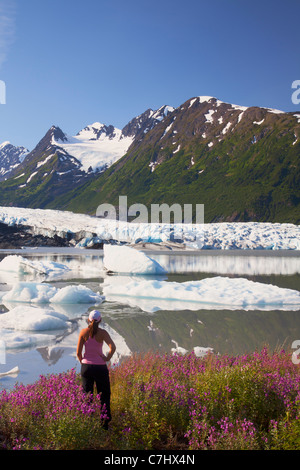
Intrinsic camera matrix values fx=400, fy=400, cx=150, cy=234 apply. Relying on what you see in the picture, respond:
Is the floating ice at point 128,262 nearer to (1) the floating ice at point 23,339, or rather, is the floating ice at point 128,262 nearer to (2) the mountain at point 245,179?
(1) the floating ice at point 23,339

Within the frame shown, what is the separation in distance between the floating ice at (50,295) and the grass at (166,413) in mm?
11841

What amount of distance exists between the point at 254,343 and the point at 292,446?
733 centimetres

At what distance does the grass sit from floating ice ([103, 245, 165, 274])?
962 inches

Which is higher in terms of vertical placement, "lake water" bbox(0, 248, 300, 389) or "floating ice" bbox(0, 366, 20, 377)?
"floating ice" bbox(0, 366, 20, 377)

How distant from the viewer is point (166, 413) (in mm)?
5727

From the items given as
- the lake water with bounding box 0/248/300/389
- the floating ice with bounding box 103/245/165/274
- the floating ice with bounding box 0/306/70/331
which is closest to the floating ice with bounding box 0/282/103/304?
the lake water with bounding box 0/248/300/389

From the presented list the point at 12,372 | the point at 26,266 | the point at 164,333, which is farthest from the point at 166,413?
the point at 26,266

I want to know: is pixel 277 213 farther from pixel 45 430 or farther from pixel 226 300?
pixel 45 430

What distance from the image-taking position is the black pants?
593 cm

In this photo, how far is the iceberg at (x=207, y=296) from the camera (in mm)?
18453

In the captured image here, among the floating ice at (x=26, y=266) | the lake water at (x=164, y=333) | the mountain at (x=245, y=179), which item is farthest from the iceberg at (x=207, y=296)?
the mountain at (x=245, y=179)

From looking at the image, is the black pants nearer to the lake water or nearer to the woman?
the woman

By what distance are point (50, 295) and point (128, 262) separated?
1423 cm
